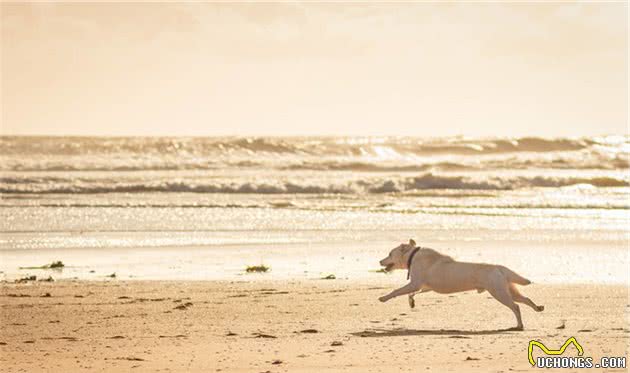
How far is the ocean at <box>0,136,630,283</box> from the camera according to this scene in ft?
53.8

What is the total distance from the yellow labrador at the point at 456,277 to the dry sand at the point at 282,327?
10.6 inches

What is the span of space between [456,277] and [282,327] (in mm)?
1875

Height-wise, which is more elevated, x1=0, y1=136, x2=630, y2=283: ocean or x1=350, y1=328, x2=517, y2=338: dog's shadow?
x1=0, y1=136, x2=630, y2=283: ocean

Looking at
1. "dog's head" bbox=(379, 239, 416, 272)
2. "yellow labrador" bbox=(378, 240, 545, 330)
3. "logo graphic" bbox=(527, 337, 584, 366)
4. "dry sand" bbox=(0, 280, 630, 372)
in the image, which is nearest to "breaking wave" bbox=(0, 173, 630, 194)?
"dry sand" bbox=(0, 280, 630, 372)

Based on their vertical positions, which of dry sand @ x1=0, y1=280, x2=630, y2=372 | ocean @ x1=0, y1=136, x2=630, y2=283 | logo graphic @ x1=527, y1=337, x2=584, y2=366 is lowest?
dry sand @ x1=0, y1=280, x2=630, y2=372

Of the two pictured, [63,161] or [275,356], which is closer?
[275,356]

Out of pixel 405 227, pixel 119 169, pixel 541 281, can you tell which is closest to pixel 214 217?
pixel 405 227

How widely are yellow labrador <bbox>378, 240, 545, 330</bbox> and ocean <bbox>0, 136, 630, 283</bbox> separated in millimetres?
3279

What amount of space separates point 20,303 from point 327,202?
1923 cm

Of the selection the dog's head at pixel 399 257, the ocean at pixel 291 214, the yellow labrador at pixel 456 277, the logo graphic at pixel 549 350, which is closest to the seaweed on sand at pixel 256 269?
the ocean at pixel 291 214

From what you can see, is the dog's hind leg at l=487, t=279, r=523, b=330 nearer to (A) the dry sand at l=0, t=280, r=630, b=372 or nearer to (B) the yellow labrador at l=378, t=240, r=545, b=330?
(B) the yellow labrador at l=378, t=240, r=545, b=330

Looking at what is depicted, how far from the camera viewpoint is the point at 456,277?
10938mm

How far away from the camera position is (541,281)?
1411 cm

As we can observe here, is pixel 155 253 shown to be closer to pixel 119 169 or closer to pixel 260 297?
pixel 260 297
